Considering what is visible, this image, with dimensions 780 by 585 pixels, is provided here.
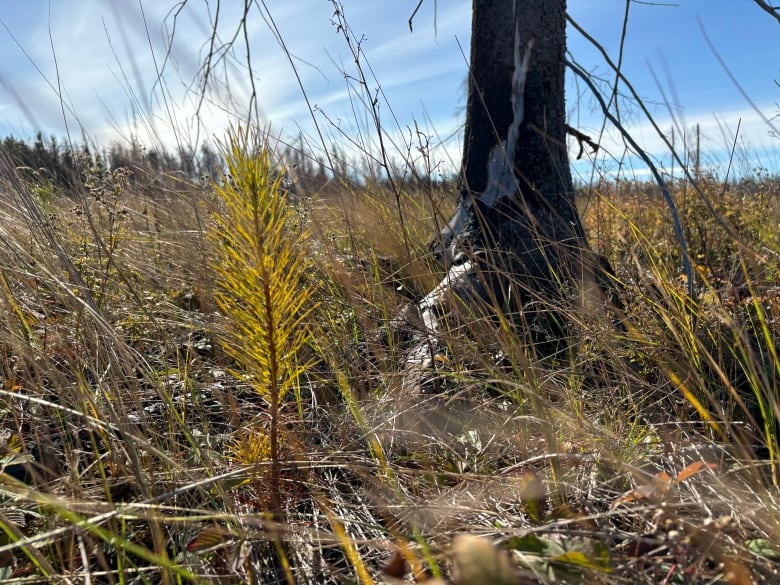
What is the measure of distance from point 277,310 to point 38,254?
1.60m

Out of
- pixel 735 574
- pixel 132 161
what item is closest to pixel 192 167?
pixel 132 161

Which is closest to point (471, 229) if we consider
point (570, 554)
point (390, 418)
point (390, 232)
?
point (390, 232)

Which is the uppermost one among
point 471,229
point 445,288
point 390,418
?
point 471,229

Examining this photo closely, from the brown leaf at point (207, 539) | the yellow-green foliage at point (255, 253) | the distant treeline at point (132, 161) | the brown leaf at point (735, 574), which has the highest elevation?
the distant treeline at point (132, 161)

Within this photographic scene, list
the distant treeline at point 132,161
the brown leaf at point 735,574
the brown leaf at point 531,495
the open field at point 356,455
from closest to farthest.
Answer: the brown leaf at point 735,574, the open field at point 356,455, the brown leaf at point 531,495, the distant treeline at point 132,161

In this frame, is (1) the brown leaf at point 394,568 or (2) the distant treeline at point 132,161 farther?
(2) the distant treeline at point 132,161

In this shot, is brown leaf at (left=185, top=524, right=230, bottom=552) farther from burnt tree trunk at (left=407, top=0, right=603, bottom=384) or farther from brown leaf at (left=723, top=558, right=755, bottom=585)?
burnt tree trunk at (left=407, top=0, right=603, bottom=384)

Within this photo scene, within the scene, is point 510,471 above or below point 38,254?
below

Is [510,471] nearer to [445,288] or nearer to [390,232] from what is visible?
[445,288]

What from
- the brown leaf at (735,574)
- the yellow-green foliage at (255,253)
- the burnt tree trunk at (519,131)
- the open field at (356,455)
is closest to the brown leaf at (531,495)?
the open field at (356,455)

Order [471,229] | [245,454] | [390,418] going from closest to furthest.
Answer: [245,454] < [390,418] < [471,229]

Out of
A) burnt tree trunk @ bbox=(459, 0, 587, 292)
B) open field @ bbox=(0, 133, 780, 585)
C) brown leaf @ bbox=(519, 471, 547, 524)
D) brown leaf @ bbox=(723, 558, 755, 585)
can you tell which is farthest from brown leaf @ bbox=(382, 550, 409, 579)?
burnt tree trunk @ bbox=(459, 0, 587, 292)

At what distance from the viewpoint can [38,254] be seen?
2.06m

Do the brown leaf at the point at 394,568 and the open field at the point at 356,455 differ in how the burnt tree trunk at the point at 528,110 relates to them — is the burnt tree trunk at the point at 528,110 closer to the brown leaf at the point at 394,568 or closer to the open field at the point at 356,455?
the open field at the point at 356,455
